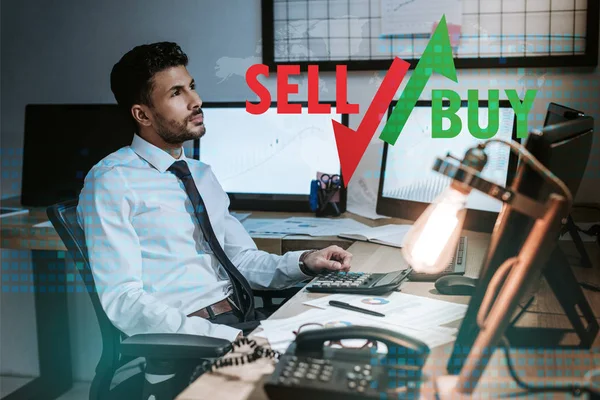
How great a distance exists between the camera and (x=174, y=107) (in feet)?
6.16

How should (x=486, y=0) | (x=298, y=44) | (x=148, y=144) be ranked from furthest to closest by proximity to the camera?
(x=298, y=44)
(x=486, y=0)
(x=148, y=144)

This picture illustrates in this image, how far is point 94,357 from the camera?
2.85 metres

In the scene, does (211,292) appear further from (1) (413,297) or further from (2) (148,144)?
(1) (413,297)

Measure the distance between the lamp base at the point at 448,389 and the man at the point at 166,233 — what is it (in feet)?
2.07

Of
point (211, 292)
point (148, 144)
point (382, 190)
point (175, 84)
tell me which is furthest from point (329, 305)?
point (382, 190)

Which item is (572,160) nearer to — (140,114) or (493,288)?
(493,288)

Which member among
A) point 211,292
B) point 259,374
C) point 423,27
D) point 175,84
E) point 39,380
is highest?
point 423,27

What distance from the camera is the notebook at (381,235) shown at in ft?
6.64

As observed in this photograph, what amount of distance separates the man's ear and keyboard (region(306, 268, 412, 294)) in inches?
26.5

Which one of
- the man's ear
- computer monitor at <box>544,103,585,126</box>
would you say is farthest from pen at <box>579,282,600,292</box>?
the man's ear

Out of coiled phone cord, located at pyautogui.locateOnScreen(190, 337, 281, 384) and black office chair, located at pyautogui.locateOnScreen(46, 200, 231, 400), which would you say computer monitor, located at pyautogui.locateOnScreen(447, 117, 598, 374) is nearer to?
coiled phone cord, located at pyautogui.locateOnScreen(190, 337, 281, 384)

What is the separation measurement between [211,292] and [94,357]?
131cm

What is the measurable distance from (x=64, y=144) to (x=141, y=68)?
87cm

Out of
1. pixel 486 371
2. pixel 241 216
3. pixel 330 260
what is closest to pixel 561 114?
pixel 486 371
